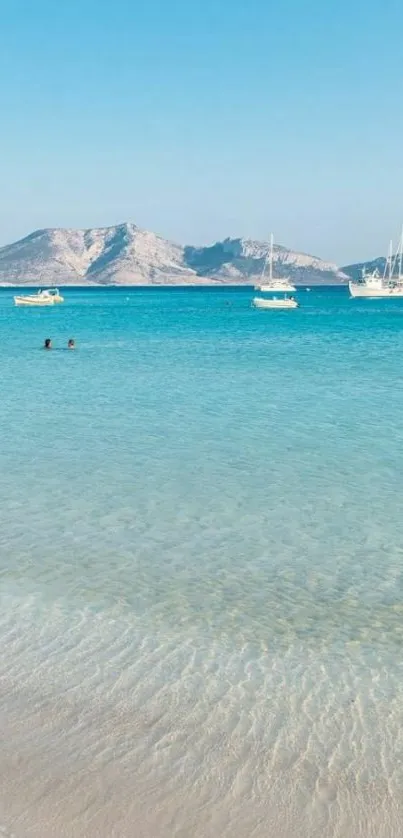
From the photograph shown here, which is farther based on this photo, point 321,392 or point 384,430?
point 321,392

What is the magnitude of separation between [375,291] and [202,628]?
520ft

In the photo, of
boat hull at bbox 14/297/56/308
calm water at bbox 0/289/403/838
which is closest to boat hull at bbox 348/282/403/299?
boat hull at bbox 14/297/56/308

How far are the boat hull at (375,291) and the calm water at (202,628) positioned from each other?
141382 millimetres

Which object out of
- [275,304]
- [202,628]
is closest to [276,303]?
[275,304]

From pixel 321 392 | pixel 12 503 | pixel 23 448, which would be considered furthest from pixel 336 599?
pixel 321 392

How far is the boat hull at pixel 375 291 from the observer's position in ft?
525

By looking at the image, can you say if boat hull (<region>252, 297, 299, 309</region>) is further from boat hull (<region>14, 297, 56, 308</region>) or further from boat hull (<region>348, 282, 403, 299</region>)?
boat hull (<region>348, 282, 403, 299</region>)

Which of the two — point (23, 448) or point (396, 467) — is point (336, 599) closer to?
point (396, 467)

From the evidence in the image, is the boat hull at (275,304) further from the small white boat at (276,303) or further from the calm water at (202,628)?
the calm water at (202,628)

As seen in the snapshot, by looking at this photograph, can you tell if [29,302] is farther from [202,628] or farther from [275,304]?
[202,628]

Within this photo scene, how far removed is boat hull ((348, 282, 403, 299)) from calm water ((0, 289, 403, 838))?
5566 inches

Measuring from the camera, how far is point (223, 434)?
71.9ft

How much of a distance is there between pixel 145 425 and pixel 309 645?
1461cm

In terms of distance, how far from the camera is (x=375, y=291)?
16250cm
